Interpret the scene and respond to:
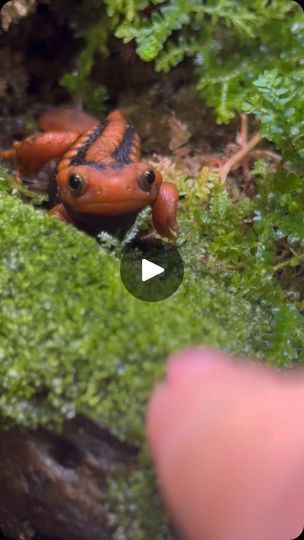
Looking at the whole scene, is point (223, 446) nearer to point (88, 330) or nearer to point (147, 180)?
point (88, 330)

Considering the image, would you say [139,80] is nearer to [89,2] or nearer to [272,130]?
[89,2]

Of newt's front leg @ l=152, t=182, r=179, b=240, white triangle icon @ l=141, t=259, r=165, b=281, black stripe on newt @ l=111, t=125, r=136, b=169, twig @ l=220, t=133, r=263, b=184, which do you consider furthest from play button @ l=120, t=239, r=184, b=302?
twig @ l=220, t=133, r=263, b=184

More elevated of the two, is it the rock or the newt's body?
the newt's body

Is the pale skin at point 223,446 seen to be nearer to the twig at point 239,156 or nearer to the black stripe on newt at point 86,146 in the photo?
the black stripe on newt at point 86,146

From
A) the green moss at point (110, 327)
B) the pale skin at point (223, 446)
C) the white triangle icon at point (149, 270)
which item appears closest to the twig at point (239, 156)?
the green moss at point (110, 327)

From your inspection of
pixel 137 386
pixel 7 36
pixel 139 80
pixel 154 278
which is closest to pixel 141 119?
pixel 139 80

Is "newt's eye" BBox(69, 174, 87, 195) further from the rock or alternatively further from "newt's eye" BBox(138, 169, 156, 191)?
the rock
